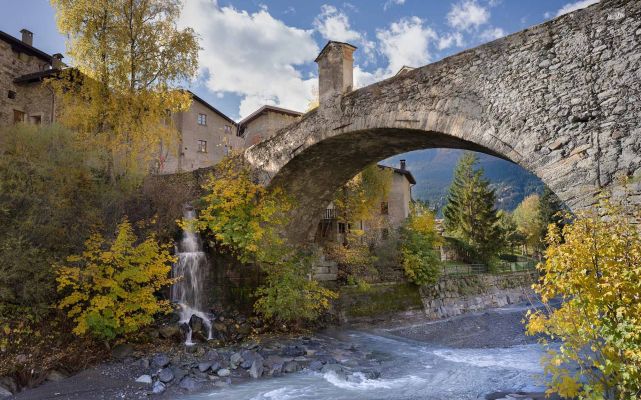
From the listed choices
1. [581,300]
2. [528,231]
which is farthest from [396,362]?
[528,231]

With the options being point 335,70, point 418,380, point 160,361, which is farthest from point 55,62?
point 418,380

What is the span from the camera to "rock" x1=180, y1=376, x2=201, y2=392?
7.82 metres

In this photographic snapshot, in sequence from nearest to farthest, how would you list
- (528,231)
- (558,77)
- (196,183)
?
(558,77) < (196,183) < (528,231)

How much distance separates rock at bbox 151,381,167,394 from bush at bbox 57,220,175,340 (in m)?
1.84

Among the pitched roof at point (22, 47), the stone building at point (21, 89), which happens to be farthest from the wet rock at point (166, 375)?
the pitched roof at point (22, 47)

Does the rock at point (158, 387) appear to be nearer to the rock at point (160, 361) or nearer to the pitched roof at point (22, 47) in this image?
the rock at point (160, 361)

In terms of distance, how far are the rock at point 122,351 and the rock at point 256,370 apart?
2.77 meters

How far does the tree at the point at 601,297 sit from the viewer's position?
3.78 m

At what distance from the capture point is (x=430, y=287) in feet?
58.9

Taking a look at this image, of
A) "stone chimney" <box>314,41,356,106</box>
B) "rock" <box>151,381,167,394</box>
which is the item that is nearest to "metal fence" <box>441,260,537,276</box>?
"stone chimney" <box>314,41,356,106</box>

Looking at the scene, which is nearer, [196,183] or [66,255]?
[66,255]

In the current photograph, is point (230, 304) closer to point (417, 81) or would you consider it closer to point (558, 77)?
point (417, 81)

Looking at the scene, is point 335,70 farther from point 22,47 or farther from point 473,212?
point 473,212

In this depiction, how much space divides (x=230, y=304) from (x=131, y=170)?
508 cm
